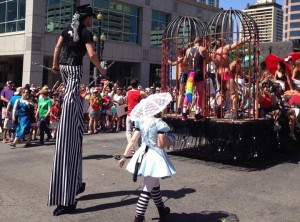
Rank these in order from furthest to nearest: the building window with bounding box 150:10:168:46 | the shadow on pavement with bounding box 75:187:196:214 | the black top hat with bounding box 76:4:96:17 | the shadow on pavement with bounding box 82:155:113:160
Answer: the building window with bounding box 150:10:168:46 → the shadow on pavement with bounding box 82:155:113:160 → the shadow on pavement with bounding box 75:187:196:214 → the black top hat with bounding box 76:4:96:17

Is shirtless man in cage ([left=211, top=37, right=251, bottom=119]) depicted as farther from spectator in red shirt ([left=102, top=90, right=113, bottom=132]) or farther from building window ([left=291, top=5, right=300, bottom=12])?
building window ([left=291, top=5, right=300, bottom=12])

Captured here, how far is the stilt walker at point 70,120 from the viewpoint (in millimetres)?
5199

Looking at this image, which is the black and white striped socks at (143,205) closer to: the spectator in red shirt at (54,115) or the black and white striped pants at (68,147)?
the black and white striped pants at (68,147)

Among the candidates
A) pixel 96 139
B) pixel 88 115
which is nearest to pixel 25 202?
pixel 96 139

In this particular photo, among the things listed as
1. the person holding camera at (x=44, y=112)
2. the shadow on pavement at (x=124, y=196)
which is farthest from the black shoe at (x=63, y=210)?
the person holding camera at (x=44, y=112)

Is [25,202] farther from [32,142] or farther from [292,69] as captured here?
[292,69]

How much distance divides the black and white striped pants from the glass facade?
2414cm

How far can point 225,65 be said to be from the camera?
8.69 meters

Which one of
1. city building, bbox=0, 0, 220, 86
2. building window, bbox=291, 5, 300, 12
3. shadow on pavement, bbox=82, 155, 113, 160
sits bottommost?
shadow on pavement, bbox=82, 155, 113, 160

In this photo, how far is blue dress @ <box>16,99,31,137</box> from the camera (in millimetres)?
11422

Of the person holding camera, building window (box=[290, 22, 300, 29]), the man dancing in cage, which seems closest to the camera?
the man dancing in cage

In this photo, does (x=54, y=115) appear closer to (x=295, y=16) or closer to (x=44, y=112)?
(x=44, y=112)

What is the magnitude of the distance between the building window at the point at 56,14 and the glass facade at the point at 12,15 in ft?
5.77

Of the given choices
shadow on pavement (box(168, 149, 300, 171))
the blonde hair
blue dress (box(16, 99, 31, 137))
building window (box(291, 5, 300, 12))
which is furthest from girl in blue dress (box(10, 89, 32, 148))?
building window (box(291, 5, 300, 12))
